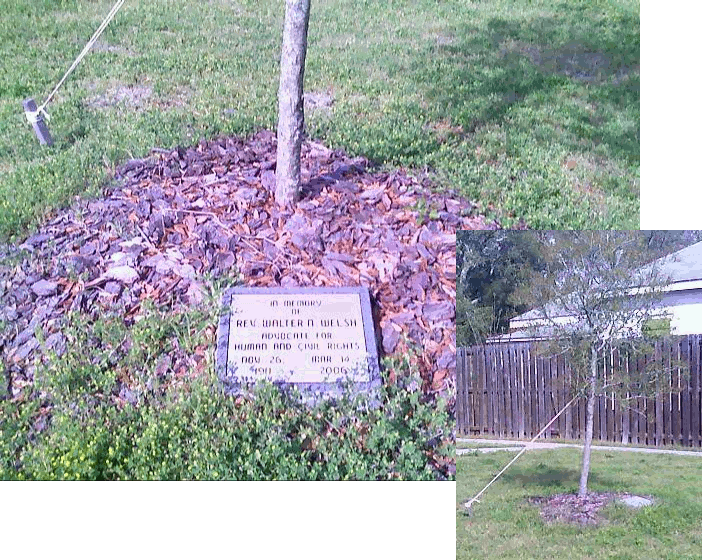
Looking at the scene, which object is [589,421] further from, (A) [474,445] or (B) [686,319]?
(B) [686,319]

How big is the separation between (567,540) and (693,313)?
1.28 metres

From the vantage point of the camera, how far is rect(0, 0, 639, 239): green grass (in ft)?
14.5

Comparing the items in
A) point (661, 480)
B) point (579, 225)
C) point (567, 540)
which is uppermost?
point (579, 225)

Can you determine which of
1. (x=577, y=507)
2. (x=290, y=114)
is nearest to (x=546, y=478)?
(x=577, y=507)

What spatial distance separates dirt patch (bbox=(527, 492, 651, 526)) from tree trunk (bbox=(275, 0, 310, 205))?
84.7 inches

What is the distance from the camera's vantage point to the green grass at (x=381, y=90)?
441 cm

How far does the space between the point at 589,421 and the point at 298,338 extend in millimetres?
1530

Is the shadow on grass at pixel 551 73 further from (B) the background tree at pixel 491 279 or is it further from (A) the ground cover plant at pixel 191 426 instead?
(A) the ground cover plant at pixel 191 426

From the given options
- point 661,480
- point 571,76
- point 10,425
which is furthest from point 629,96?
point 10,425

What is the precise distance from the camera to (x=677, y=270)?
383 centimetres

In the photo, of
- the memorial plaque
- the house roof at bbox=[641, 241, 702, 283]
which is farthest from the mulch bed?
the house roof at bbox=[641, 241, 702, 283]

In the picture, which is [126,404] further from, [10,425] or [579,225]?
[579,225]

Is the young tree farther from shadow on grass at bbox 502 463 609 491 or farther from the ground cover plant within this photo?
the ground cover plant

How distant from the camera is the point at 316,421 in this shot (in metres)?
3.77
